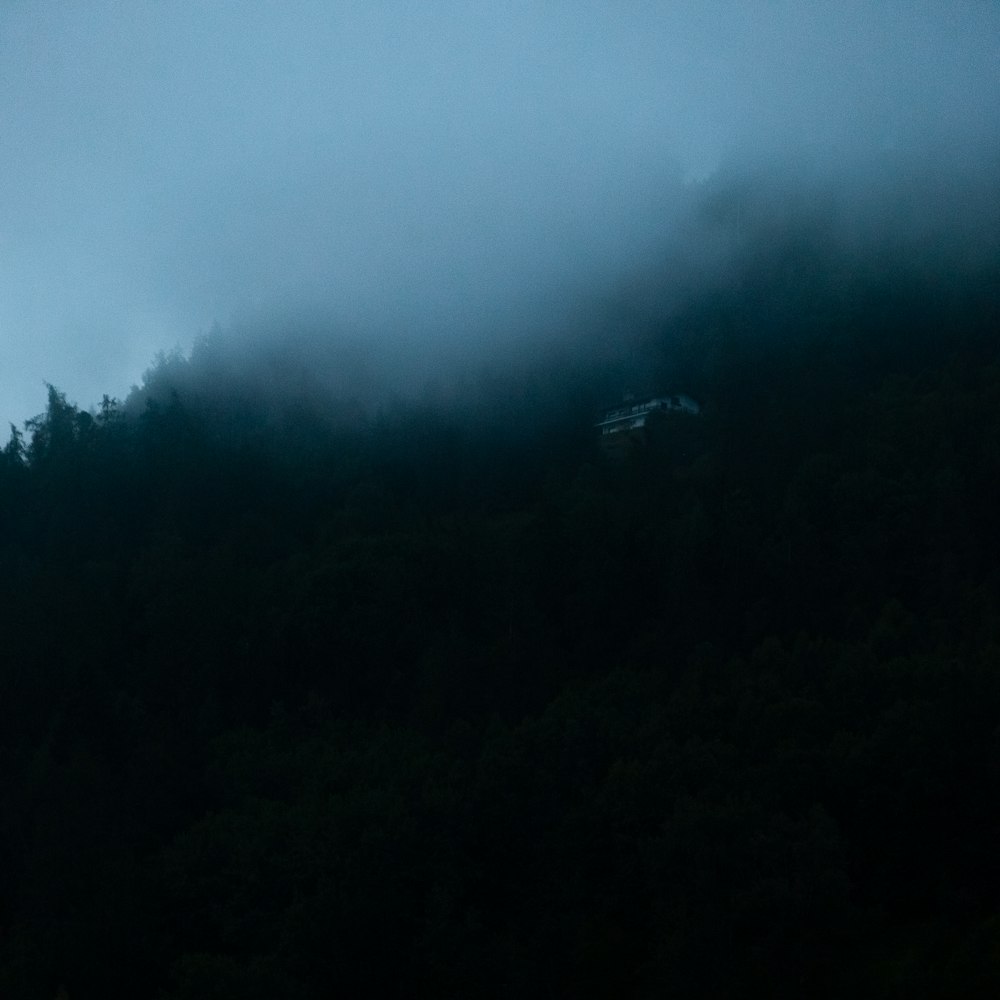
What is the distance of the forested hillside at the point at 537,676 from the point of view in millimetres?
20938

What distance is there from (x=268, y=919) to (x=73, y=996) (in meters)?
3.57

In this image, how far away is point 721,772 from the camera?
2336 cm

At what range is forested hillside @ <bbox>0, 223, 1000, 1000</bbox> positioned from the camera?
20.9 metres

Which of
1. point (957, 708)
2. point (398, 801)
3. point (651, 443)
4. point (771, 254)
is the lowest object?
point (957, 708)

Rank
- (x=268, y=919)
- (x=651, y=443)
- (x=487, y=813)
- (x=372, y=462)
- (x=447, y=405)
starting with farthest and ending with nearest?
(x=447, y=405), (x=372, y=462), (x=651, y=443), (x=487, y=813), (x=268, y=919)

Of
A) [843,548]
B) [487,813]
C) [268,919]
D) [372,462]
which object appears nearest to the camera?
[268,919]

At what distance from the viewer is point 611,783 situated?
2416cm

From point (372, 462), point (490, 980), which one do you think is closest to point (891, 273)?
point (372, 462)

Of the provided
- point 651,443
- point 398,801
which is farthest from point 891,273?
point 398,801

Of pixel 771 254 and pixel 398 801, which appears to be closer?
pixel 398 801

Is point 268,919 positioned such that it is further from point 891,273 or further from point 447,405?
point 891,273

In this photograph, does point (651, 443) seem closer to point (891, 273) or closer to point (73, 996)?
point (891, 273)

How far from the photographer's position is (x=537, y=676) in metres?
34.0

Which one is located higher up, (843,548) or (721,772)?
(843,548)
